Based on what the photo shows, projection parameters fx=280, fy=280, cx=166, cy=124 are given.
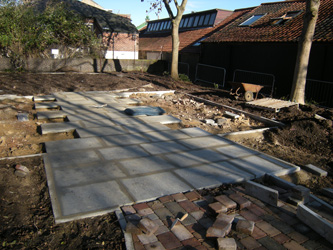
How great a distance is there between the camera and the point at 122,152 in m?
5.28

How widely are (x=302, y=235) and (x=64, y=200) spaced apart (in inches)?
111

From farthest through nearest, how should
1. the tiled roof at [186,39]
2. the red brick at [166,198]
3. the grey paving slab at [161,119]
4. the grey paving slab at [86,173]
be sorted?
1. the tiled roof at [186,39]
2. the grey paving slab at [161,119]
3. the grey paving slab at [86,173]
4. the red brick at [166,198]

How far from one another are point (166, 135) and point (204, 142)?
923 millimetres

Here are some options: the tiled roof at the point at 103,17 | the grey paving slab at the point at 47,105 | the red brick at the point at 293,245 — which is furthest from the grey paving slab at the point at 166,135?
the tiled roof at the point at 103,17

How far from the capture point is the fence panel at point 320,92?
440 inches

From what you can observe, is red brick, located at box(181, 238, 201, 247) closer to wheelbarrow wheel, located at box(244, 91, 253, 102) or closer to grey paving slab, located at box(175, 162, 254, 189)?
grey paving slab, located at box(175, 162, 254, 189)

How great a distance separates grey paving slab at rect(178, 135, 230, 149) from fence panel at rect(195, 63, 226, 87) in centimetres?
1043

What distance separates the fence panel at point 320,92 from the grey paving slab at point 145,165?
9.04 meters

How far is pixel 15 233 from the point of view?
2918 millimetres

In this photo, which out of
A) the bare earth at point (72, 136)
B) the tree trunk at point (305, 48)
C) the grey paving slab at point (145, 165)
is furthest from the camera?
the tree trunk at point (305, 48)

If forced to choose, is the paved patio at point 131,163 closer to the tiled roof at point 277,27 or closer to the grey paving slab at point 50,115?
the grey paving slab at point 50,115

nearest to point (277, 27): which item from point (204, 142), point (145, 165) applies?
point (204, 142)

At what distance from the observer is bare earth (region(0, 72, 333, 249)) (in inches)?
115

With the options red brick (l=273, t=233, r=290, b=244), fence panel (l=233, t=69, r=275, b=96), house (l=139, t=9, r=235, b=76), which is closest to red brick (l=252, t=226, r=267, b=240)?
red brick (l=273, t=233, r=290, b=244)
